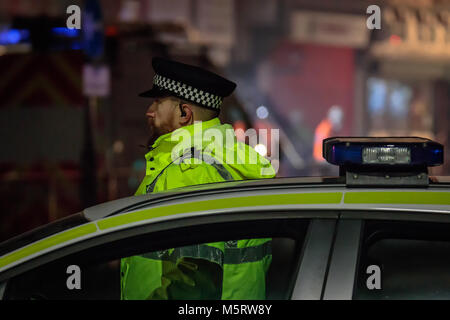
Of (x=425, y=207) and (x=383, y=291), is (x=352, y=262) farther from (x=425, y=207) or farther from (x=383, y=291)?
(x=383, y=291)

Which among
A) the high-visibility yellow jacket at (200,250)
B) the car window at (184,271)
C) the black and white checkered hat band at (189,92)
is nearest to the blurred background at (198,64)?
the black and white checkered hat band at (189,92)

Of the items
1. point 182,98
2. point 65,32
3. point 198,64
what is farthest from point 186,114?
point 198,64

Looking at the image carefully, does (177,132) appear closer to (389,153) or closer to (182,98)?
(182,98)

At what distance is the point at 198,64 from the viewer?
14023mm

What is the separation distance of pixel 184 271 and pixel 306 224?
457 millimetres

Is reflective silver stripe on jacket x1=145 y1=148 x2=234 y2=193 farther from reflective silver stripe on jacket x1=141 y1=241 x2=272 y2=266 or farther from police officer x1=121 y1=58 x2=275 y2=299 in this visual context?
reflective silver stripe on jacket x1=141 y1=241 x2=272 y2=266

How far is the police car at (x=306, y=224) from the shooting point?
227 centimetres

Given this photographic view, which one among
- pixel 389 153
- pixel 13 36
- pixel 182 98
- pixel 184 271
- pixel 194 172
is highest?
pixel 13 36

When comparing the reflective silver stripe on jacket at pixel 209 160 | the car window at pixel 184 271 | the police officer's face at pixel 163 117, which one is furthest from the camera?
the police officer's face at pixel 163 117

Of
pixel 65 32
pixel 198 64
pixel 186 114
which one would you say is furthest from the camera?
pixel 198 64

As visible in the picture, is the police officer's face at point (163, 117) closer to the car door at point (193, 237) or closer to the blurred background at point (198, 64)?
the car door at point (193, 237)

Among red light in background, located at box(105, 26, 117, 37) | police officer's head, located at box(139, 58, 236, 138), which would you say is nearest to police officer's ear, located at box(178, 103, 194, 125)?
police officer's head, located at box(139, 58, 236, 138)

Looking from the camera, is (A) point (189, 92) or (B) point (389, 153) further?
(A) point (189, 92)

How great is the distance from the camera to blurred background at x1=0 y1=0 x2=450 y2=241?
1181cm
